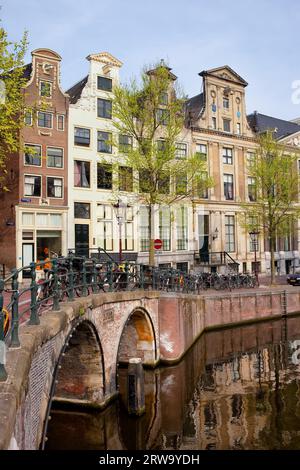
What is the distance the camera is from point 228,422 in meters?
11.2

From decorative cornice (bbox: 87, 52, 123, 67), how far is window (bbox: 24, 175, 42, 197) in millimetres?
9225

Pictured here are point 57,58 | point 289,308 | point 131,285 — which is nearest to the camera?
point 131,285

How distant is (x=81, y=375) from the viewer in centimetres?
1166

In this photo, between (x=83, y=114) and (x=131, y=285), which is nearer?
(x=131, y=285)

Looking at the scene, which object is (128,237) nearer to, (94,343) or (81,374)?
(81,374)

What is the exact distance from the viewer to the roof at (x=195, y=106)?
33.0m

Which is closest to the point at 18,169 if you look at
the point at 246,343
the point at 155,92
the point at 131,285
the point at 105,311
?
the point at 155,92

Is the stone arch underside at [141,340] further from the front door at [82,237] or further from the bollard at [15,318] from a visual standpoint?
the bollard at [15,318]

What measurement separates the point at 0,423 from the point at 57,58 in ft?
81.5

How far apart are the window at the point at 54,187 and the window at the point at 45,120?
3216 millimetres

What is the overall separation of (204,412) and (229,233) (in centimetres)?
2331

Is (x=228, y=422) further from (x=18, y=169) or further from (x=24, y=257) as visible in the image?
(x=18, y=169)

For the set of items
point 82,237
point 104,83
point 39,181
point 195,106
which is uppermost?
point 195,106

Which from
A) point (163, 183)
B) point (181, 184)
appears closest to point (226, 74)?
point (163, 183)
